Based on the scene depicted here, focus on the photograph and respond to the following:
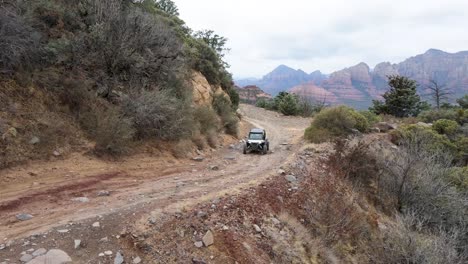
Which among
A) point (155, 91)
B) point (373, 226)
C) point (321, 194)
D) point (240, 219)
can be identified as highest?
point (155, 91)

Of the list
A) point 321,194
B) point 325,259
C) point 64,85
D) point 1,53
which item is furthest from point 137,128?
point 325,259

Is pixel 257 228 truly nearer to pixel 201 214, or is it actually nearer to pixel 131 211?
pixel 201 214

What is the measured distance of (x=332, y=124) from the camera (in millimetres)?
20656

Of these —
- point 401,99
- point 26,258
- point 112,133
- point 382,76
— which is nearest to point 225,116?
point 112,133

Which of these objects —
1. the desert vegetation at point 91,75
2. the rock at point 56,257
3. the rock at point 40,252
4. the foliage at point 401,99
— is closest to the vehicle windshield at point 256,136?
the desert vegetation at point 91,75

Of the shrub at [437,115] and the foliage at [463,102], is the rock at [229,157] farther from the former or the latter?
the foliage at [463,102]

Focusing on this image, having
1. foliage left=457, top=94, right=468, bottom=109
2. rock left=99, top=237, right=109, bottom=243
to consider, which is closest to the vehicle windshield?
rock left=99, top=237, right=109, bottom=243

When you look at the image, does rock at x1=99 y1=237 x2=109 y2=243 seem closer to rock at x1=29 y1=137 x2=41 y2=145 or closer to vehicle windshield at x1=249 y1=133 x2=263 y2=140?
rock at x1=29 y1=137 x2=41 y2=145

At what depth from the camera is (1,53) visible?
10680 millimetres

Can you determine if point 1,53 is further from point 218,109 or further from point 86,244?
point 218,109

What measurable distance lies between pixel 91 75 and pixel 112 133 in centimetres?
317

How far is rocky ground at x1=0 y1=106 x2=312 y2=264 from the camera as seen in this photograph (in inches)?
252

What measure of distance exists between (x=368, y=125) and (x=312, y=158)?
9528 mm

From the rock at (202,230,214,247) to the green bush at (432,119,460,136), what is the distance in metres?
24.1
